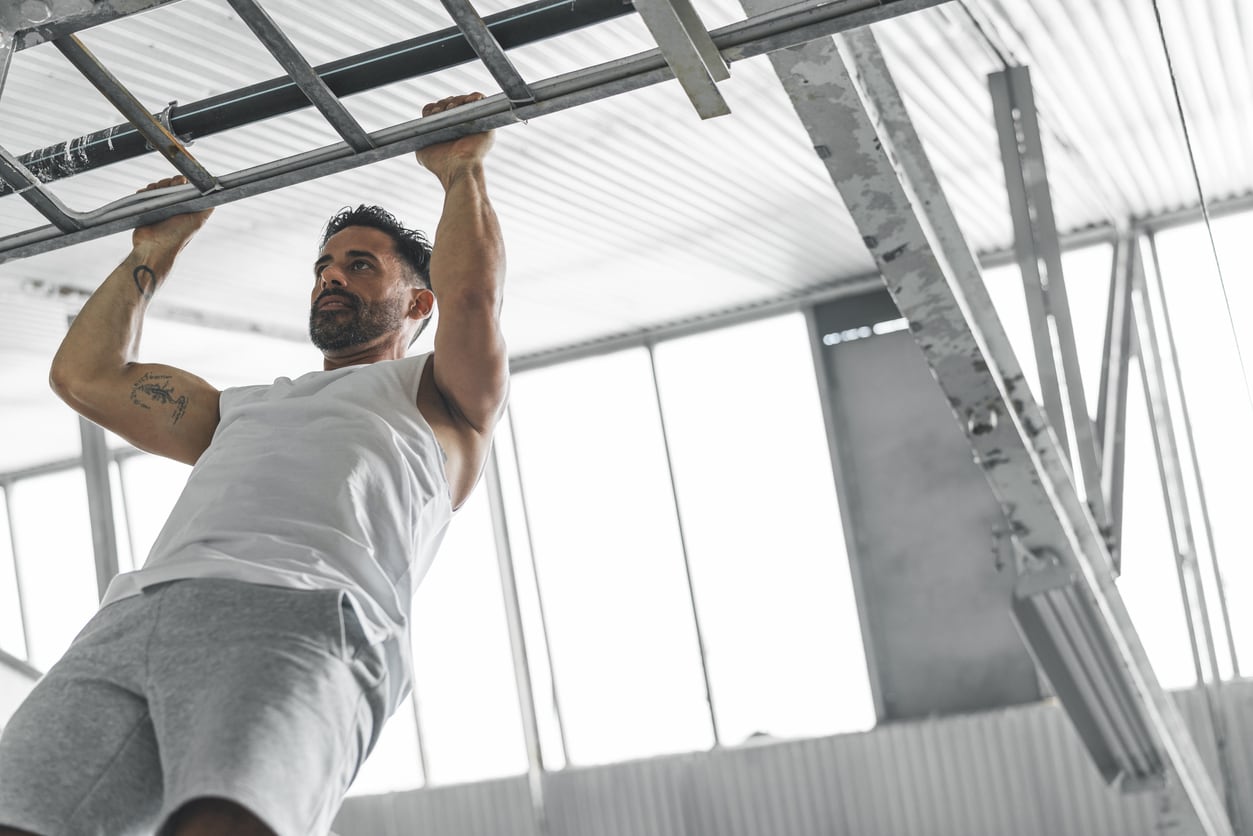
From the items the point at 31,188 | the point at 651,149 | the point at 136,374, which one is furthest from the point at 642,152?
the point at 31,188

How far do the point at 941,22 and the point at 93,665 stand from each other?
4.44m

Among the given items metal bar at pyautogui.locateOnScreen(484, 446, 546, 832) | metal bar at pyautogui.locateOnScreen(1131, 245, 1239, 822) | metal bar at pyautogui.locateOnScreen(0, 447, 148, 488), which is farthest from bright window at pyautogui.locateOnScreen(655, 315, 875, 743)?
metal bar at pyautogui.locateOnScreen(0, 447, 148, 488)

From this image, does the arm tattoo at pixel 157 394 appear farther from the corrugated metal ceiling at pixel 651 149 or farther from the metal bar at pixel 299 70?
the corrugated metal ceiling at pixel 651 149

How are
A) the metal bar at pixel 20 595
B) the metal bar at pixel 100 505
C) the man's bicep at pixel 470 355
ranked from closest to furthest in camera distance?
the man's bicep at pixel 470 355, the metal bar at pixel 100 505, the metal bar at pixel 20 595

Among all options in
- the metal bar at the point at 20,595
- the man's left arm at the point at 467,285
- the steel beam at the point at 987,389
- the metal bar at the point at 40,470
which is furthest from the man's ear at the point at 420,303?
the metal bar at the point at 20,595

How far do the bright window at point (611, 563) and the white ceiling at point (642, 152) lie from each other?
3.15 feet

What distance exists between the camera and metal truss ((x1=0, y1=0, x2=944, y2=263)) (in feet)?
5.50

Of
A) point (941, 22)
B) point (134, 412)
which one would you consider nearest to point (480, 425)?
point (134, 412)

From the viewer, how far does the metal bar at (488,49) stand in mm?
A: 1672

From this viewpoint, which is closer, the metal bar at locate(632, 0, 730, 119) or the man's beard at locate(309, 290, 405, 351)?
the metal bar at locate(632, 0, 730, 119)

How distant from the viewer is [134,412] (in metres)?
2.08

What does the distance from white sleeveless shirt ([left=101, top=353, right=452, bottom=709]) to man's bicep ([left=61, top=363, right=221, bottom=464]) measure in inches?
6.9

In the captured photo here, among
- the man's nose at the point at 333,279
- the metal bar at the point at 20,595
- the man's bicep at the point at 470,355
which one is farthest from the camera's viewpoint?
the metal bar at the point at 20,595

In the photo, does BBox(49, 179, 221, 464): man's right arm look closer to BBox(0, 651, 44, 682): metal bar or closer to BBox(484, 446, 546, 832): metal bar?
BBox(0, 651, 44, 682): metal bar
